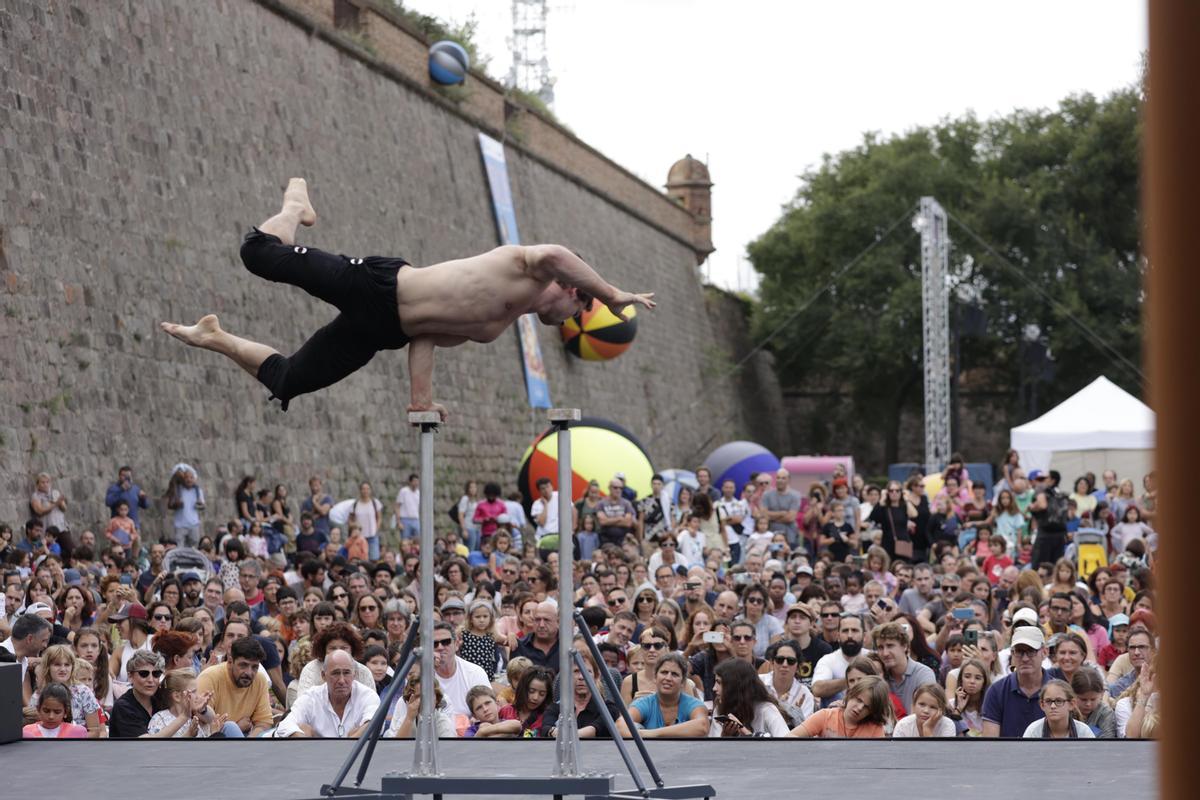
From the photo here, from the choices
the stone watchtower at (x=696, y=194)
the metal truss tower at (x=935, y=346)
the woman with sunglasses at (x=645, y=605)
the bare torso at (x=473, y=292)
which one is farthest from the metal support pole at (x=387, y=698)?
the stone watchtower at (x=696, y=194)

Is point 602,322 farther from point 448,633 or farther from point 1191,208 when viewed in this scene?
point 1191,208

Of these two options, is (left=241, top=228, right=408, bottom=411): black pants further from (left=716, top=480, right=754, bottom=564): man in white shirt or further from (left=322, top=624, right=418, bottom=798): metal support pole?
(left=716, top=480, right=754, bottom=564): man in white shirt

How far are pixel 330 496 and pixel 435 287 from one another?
45.8 ft

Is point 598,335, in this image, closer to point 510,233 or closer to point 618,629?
point 510,233

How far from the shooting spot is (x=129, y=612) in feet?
33.7

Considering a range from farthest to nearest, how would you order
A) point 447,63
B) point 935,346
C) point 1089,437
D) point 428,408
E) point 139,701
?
point 935,346 < point 447,63 < point 1089,437 < point 139,701 < point 428,408

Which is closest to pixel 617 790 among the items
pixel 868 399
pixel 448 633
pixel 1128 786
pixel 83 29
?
pixel 1128 786

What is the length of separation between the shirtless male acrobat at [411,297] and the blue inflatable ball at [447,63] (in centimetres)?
1941

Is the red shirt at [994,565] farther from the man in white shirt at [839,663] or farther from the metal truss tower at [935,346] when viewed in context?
the metal truss tower at [935,346]

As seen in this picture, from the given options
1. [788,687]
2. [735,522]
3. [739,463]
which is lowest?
[788,687]

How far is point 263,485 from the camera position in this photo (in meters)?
18.0

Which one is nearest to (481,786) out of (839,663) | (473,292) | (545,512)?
(473,292)

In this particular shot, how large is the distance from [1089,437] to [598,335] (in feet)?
27.5

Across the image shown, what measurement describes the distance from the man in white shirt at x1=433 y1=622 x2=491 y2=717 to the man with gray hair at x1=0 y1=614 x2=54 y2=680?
2161 mm
